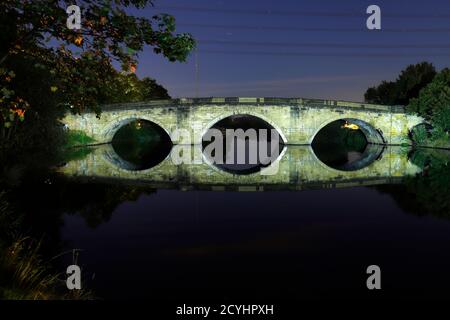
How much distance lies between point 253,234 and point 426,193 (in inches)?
313

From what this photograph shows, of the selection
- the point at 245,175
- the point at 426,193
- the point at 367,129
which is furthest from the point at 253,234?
the point at 367,129

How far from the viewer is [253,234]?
8820 mm

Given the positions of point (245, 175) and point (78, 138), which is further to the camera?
point (78, 138)

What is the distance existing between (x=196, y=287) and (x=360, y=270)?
2.76 metres

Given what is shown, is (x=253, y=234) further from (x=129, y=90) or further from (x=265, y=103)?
(x=129, y=90)

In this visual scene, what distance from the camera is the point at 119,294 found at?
547cm

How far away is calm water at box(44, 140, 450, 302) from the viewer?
5.84 metres

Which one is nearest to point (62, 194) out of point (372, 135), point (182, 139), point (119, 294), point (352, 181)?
point (119, 294)

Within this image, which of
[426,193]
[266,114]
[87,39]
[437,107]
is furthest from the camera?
[266,114]

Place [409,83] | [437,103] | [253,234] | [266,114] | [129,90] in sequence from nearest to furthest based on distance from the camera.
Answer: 1. [253,234]
2. [437,103]
3. [266,114]
4. [409,83]
5. [129,90]

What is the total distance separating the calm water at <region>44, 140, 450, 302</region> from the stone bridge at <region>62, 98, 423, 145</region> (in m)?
19.9

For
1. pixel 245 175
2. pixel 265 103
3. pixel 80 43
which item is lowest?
pixel 245 175

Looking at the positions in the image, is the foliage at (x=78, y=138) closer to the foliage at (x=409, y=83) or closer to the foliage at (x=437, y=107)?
the foliage at (x=437, y=107)

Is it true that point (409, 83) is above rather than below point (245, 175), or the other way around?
above
